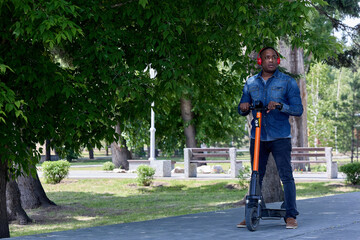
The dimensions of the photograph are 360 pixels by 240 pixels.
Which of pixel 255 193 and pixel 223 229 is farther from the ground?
pixel 255 193

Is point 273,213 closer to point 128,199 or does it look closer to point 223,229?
point 223,229

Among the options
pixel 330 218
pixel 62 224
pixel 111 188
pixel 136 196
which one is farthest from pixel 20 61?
pixel 111 188

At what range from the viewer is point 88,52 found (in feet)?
27.0

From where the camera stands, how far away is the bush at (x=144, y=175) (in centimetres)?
2316

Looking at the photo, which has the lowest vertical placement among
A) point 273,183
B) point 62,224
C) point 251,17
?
point 62,224

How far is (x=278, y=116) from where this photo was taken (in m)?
6.91

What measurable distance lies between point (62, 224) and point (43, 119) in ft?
21.5

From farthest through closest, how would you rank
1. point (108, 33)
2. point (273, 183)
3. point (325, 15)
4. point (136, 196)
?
point (325, 15) < point (136, 196) < point (273, 183) < point (108, 33)

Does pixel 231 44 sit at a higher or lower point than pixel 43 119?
higher

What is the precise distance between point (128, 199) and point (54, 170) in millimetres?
6735

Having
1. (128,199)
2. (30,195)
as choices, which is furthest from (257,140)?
(128,199)

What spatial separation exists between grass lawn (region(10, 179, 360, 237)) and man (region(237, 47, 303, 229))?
273 inches

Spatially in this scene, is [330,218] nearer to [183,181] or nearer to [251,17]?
[251,17]

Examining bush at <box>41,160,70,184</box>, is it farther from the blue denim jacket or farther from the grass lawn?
the blue denim jacket
